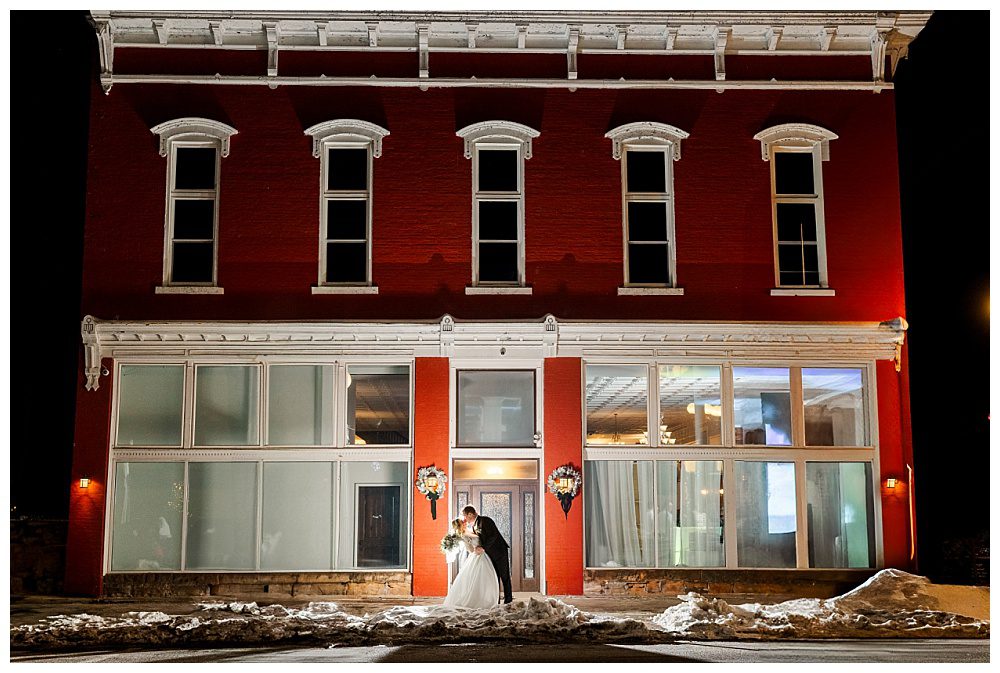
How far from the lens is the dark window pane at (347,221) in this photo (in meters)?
17.8

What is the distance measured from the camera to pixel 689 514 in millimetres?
17125

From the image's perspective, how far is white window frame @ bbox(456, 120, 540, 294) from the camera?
17.7 meters

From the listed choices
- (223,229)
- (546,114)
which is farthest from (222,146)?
(546,114)

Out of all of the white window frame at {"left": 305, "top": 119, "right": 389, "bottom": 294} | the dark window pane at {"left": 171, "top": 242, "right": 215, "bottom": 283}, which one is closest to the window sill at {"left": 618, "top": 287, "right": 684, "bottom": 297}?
the white window frame at {"left": 305, "top": 119, "right": 389, "bottom": 294}

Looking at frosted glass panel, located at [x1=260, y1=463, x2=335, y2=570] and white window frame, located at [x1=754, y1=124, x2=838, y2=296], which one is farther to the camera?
white window frame, located at [x1=754, y1=124, x2=838, y2=296]

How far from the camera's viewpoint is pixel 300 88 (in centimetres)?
1792

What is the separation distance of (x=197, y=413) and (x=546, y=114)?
26.2 ft

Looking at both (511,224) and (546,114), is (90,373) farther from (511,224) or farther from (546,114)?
(546,114)

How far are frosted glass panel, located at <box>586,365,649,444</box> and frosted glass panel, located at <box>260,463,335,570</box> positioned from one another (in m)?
4.56

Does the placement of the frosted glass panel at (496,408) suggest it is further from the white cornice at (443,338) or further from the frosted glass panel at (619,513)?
the frosted glass panel at (619,513)

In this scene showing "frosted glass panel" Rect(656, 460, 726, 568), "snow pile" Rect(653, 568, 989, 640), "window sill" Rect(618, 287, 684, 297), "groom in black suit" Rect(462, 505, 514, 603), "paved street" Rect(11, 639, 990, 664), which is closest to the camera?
"paved street" Rect(11, 639, 990, 664)

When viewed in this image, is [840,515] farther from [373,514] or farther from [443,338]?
[373,514]

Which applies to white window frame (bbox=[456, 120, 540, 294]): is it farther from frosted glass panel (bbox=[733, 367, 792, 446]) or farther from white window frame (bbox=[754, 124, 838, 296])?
frosted glass panel (bbox=[733, 367, 792, 446])

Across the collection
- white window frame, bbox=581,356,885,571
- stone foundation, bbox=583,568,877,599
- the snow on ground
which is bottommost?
the snow on ground
